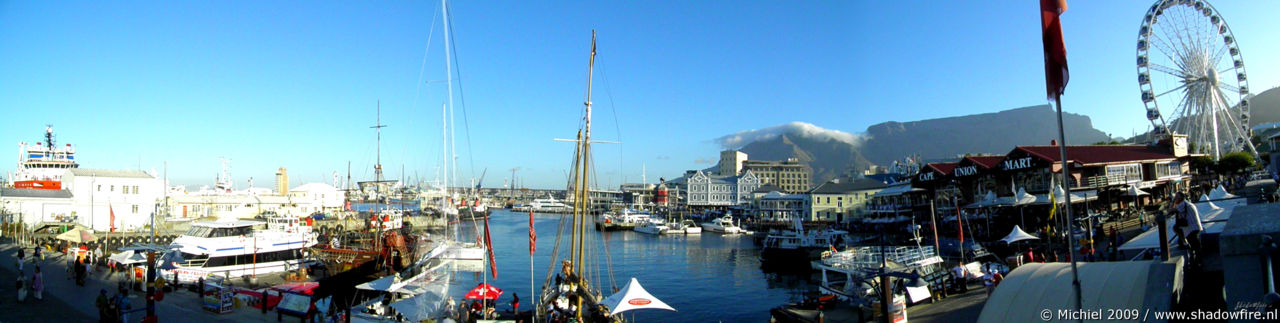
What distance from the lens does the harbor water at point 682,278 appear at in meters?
28.1

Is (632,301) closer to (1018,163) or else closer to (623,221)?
(1018,163)

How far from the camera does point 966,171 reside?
51.8 meters

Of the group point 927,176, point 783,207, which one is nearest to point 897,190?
point 927,176

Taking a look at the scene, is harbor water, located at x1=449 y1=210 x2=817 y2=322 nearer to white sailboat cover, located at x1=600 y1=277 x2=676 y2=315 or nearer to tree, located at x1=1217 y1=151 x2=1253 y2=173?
white sailboat cover, located at x1=600 y1=277 x2=676 y2=315

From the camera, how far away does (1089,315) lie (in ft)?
31.5

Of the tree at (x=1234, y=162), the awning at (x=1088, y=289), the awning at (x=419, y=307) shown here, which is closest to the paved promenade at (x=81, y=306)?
the awning at (x=419, y=307)

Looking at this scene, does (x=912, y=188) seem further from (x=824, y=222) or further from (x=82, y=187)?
(x=82, y=187)

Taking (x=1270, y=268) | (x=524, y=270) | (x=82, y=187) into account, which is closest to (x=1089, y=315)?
(x=1270, y=268)

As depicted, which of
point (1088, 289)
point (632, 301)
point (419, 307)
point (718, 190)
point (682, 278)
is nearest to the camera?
point (1088, 289)

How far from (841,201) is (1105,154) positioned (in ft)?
114

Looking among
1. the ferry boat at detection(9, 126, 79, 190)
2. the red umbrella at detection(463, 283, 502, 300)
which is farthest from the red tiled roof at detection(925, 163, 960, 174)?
the ferry boat at detection(9, 126, 79, 190)

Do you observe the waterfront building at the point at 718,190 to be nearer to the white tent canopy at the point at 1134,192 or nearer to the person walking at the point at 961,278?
the white tent canopy at the point at 1134,192

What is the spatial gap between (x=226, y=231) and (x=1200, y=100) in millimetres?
65579

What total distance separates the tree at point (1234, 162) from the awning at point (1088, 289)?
4775 cm
